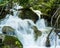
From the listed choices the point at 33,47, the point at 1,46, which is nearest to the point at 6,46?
the point at 1,46

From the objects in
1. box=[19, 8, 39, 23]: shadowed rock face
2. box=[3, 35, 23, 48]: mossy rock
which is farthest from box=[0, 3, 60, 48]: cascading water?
box=[3, 35, 23, 48]: mossy rock

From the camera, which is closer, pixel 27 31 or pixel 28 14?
pixel 27 31

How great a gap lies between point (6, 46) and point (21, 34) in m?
3.12

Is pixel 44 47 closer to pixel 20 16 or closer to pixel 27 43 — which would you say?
pixel 27 43

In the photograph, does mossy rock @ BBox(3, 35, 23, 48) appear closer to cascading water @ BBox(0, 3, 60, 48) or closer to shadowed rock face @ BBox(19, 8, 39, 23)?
cascading water @ BBox(0, 3, 60, 48)

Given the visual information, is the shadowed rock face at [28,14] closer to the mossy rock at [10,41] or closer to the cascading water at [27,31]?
the cascading water at [27,31]

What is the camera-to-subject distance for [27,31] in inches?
547

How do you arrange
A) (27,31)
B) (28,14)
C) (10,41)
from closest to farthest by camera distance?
(10,41) → (27,31) → (28,14)

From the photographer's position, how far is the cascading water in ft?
41.9

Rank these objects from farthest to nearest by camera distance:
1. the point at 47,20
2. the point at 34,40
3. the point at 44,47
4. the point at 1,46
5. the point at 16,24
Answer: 1. the point at 47,20
2. the point at 16,24
3. the point at 34,40
4. the point at 44,47
5. the point at 1,46

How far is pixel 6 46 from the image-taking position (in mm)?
10289

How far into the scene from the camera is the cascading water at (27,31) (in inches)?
502

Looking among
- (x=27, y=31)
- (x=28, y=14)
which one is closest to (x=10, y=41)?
(x=27, y=31)

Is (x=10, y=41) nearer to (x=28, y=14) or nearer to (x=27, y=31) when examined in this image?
(x=27, y=31)
